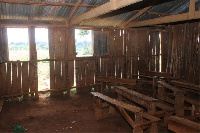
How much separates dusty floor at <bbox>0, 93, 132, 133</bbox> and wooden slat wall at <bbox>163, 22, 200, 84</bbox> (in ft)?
17.4

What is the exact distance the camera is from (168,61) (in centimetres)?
1104

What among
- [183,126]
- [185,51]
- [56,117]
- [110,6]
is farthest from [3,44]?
[185,51]

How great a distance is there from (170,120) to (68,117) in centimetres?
401

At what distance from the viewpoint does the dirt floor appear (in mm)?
5359

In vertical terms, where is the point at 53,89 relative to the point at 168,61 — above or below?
below

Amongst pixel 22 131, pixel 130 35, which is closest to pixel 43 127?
pixel 22 131

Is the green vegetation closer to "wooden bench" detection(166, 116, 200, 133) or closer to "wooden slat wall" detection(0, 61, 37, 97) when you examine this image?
"wooden slat wall" detection(0, 61, 37, 97)

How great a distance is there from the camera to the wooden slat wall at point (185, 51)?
9.05 meters

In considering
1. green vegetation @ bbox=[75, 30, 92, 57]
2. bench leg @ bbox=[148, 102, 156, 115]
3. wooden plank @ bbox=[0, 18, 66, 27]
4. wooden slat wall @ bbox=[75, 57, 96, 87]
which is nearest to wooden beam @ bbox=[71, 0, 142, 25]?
wooden plank @ bbox=[0, 18, 66, 27]

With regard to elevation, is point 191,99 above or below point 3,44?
below

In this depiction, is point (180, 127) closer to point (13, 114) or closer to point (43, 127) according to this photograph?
point (43, 127)

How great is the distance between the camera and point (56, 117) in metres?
6.20

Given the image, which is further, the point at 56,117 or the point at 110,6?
the point at 56,117

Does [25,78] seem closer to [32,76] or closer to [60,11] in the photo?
[32,76]
